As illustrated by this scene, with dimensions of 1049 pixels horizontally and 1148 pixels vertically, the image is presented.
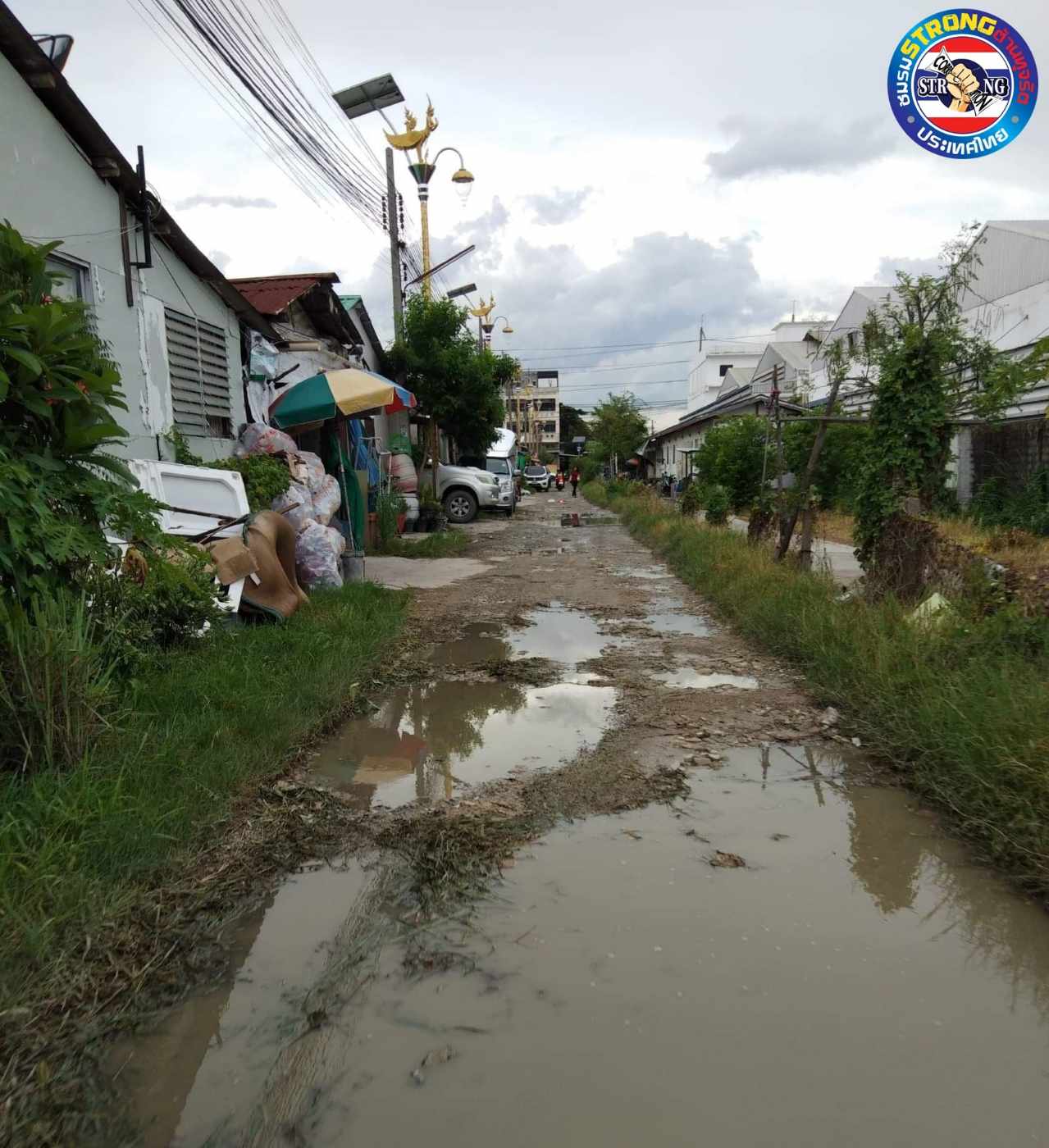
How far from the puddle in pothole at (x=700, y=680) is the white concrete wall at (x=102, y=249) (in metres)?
4.66

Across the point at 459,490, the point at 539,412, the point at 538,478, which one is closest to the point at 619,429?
the point at 538,478

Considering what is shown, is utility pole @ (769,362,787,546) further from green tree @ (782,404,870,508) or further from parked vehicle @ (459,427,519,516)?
parked vehicle @ (459,427,519,516)

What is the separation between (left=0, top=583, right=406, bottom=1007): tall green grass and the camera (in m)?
2.81

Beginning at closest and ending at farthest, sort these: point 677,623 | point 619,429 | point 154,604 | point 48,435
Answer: point 48,435, point 154,604, point 677,623, point 619,429

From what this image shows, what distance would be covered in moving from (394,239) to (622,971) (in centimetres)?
1698

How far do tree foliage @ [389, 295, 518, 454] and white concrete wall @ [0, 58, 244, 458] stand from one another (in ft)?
36.9

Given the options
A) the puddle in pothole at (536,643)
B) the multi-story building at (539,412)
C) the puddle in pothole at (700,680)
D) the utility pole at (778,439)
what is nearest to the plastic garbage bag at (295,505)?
the puddle in pothole at (536,643)

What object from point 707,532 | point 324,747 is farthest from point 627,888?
point 707,532

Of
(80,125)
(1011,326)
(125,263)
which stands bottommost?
(125,263)

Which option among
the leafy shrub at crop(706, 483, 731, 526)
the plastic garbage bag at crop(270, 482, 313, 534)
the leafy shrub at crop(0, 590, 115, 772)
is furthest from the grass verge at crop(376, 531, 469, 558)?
the leafy shrub at crop(0, 590, 115, 772)

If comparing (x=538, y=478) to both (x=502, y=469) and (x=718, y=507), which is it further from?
(x=718, y=507)

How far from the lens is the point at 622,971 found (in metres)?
2.82

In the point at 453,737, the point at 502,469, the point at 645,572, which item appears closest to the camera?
the point at 453,737

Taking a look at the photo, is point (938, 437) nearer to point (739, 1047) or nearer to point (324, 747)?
point (324, 747)
